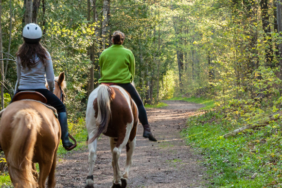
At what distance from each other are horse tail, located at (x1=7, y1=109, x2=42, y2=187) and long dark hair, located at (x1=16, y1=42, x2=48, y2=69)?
103 centimetres

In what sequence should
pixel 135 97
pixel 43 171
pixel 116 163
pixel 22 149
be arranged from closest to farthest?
pixel 22 149, pixel 43 171, pixel 116 163, pixel 135 97

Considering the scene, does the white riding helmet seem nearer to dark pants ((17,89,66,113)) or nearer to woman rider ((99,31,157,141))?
dark pants ((17,89,66,113))

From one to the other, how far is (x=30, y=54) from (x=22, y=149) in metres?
1.53

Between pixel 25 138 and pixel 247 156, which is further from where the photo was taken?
pixel 247 156

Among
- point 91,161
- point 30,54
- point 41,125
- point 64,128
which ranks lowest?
point 91,161

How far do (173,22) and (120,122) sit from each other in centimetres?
4412

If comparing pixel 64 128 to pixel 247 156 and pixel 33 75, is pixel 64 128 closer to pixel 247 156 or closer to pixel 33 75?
pixel 33 75

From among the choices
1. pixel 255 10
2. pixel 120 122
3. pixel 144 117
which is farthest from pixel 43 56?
pixel 255 10

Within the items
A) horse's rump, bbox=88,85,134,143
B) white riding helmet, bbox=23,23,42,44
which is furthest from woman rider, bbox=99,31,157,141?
white riding helmet, bbox=23,23,42,44

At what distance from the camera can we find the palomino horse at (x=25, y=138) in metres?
3.17

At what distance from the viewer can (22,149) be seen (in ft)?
10.5

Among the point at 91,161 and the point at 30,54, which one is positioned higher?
the point at 30,54

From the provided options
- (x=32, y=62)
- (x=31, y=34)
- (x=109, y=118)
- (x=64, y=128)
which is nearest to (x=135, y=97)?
(x=109, y=118)

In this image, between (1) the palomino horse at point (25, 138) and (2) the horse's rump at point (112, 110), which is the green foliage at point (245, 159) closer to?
(2) the horse's rump at point (112, 110)
